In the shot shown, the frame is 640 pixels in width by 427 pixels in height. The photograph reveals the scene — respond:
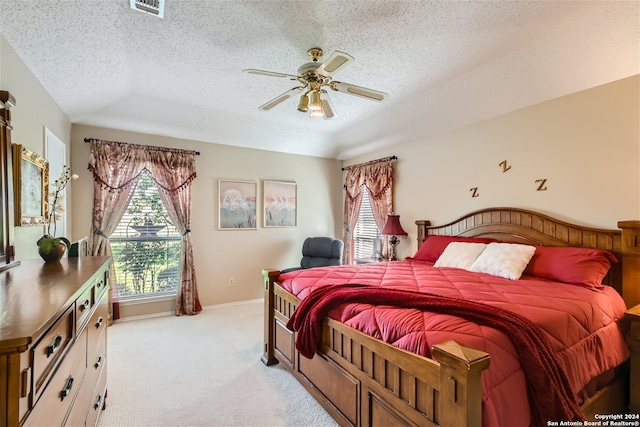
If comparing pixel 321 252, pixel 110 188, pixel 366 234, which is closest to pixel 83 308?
pixel 110 188

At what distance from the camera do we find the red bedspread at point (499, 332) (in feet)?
4.37

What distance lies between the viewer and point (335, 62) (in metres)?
2.04

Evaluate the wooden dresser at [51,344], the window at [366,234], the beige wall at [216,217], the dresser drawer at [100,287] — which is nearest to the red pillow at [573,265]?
the window at [366,234]

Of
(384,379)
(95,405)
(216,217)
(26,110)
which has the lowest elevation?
(95,405)

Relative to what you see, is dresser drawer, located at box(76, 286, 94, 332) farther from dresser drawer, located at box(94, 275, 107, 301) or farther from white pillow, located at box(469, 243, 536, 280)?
white pillow, located at box(469, 243, 536, 280)

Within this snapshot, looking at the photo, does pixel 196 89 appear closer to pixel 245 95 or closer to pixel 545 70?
pixel 245 95

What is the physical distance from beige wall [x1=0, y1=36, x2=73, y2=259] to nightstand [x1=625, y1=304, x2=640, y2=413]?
13.8 ft

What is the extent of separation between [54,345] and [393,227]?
384 cm

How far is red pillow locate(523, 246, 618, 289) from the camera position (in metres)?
2.34

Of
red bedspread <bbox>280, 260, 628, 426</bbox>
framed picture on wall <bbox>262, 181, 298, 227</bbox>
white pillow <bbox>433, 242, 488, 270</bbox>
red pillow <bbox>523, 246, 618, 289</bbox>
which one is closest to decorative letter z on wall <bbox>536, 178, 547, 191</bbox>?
red pillow <bbox>523, 246, 618, 289</bbox>

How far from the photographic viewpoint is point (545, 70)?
8.97 feet

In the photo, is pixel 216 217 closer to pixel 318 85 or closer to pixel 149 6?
pixel 318 85

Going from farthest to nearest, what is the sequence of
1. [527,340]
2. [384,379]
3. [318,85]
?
[318,85], [384,379], [527,340]

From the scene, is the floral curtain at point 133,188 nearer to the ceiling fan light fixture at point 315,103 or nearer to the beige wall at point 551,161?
the ceiling fan light fixture at point 315,103
